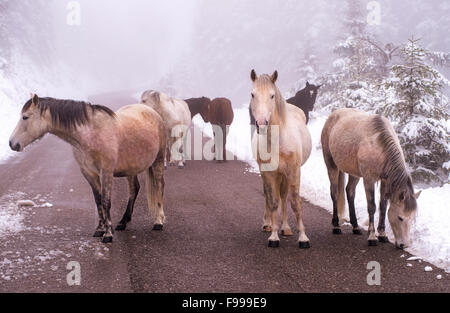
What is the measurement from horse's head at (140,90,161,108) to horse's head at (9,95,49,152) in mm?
5324

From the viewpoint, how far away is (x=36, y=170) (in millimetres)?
12211

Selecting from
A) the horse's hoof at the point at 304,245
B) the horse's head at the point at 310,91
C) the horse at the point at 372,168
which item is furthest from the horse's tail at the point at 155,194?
the horse's head at the point at 310,91

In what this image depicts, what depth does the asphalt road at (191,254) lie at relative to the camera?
466cm

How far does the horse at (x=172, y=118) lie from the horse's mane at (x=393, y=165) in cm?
712

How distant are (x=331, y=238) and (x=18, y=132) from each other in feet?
16.4

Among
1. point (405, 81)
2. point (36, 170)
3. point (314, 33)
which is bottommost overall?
point (36, 170)

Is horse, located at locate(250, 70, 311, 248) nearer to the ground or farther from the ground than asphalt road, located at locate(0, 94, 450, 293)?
farther from the ground

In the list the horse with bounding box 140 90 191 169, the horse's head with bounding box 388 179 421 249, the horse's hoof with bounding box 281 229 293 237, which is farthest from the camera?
the horse with bounding box 140 90 191 169

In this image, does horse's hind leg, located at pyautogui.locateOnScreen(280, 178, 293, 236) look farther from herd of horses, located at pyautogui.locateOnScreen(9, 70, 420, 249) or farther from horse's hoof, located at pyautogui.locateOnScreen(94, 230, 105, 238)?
horse's hoof, located at pyautogui.locateOnScreen(94, 230, 105, 238)

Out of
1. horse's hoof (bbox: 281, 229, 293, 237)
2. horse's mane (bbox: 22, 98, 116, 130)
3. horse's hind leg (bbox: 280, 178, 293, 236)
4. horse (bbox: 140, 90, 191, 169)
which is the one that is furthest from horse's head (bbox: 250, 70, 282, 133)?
horse (bbox: 140, 90, 191, 169)

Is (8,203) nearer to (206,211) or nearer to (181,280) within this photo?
(206,211)

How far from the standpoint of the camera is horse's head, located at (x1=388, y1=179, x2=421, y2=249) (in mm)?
5566

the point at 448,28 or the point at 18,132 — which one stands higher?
the point at 448,28
